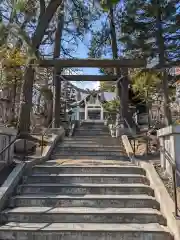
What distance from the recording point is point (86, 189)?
6020 millimetres

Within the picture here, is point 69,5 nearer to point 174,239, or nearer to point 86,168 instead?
point 86,168

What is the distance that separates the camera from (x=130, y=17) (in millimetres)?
11914

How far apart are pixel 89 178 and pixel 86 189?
1.53ft

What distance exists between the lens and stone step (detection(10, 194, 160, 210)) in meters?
5.52

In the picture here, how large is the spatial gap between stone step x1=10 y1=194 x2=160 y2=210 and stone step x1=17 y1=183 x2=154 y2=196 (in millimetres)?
334

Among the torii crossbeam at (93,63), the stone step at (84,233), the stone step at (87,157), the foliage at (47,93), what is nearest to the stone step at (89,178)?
the stone step at (84,233)

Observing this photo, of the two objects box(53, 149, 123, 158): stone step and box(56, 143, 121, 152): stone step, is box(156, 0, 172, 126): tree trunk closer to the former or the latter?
box(56, 143, 121, 152): stone step

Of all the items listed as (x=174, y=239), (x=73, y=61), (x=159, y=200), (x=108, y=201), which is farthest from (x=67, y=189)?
(x=73, y=61)

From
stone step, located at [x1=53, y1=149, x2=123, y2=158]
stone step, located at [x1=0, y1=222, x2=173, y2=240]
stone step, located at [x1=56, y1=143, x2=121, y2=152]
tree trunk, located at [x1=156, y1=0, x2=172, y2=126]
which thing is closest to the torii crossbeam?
tree trunk, located at [x1=156, y1=0, x2=172, y2=126]

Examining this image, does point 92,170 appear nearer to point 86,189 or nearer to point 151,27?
point 86,189

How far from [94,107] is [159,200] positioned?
26099 millimetres

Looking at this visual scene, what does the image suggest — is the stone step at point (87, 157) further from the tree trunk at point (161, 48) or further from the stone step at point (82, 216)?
the stone step at point (82, 216)

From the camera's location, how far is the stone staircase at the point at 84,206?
466cm

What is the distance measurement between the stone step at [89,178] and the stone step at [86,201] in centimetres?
81
